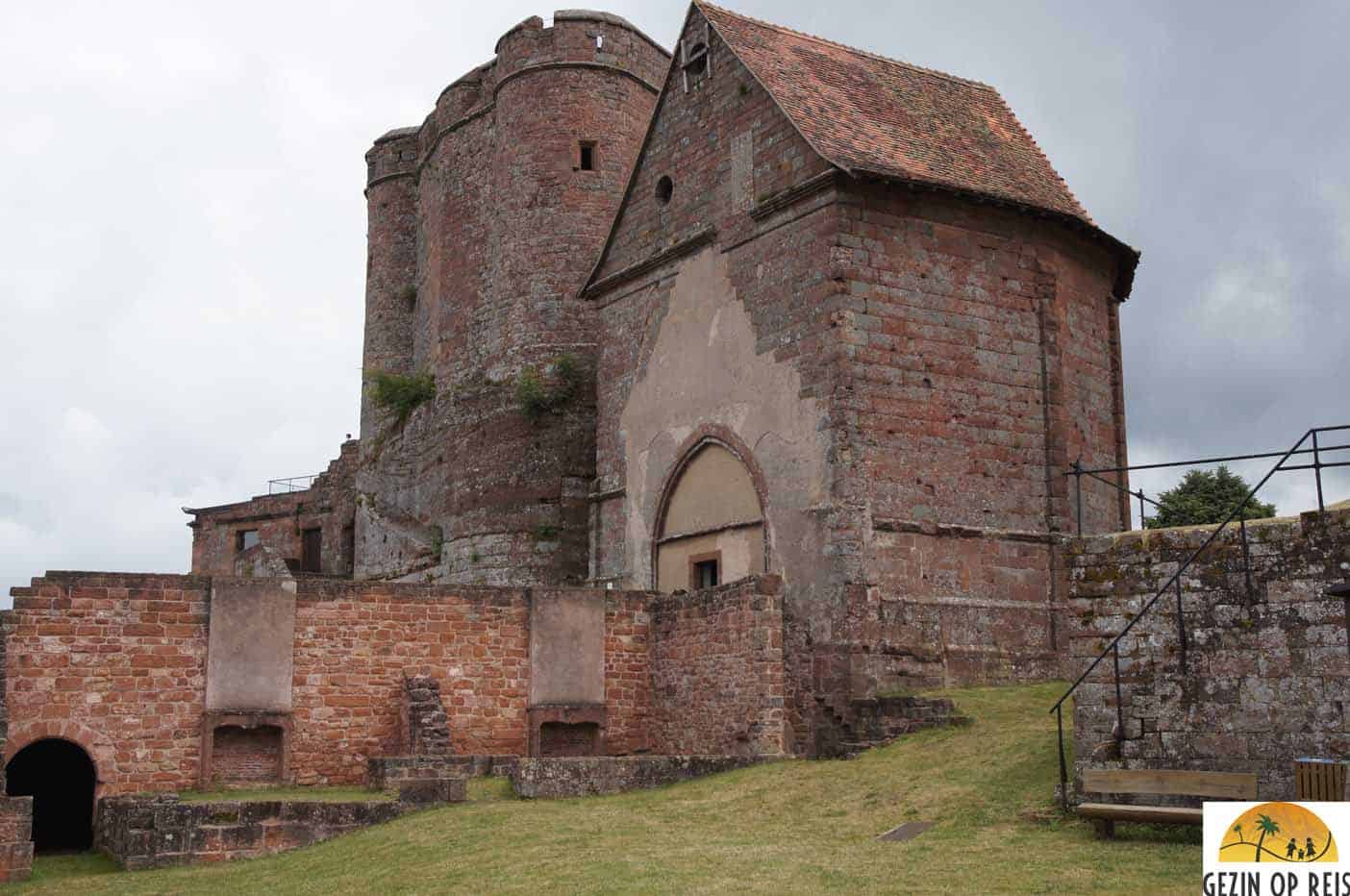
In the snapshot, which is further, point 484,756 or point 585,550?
point 585,550

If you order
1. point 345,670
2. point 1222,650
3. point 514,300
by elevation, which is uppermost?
point 514,300

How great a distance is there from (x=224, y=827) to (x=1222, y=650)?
10117mm

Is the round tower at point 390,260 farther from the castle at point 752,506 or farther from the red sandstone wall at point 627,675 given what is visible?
the red sandstone wall at point 627,675

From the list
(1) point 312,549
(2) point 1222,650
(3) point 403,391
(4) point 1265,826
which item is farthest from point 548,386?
(4) point 1265,826

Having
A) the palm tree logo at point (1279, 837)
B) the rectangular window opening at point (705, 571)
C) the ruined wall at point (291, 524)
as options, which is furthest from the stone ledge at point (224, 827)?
the ruined wall at point (291, 524)

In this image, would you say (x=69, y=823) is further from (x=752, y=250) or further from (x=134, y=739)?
(x=752, y=250)

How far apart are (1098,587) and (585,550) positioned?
16.2 metres

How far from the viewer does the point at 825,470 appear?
820 inches

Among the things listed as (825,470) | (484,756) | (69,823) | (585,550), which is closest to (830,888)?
(484,756)

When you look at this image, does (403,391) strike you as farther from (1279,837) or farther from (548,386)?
(1279,837)

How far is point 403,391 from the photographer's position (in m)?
33.8

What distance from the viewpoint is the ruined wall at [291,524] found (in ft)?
136

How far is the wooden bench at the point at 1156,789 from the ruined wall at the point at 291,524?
94.7 feet

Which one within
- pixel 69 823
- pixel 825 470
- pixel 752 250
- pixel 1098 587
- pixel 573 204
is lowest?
pixel 69 823
